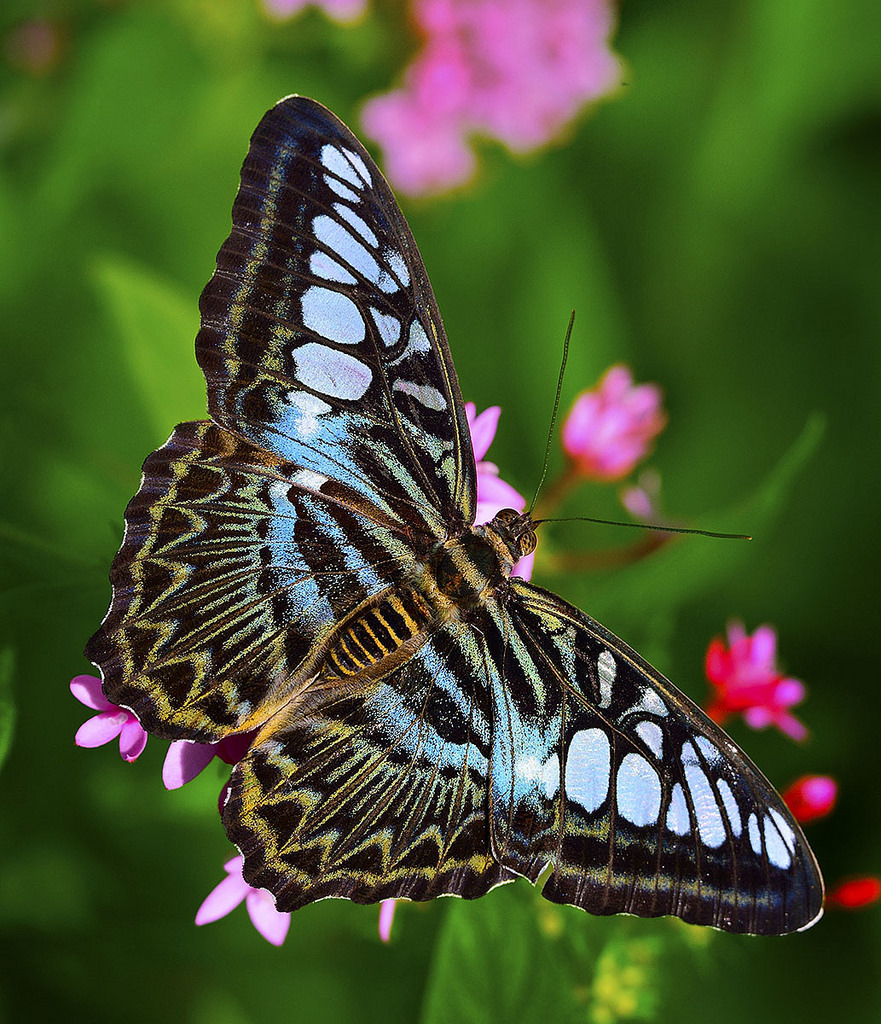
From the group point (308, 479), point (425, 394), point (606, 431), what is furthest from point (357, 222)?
point (606, 431)

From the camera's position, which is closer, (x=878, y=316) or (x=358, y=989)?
(x=358, y=989)

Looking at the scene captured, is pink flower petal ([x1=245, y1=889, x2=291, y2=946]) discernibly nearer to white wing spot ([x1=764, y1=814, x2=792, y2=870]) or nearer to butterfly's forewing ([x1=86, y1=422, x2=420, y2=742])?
butterfly's forewing ([x1=86, y1=422, x2=420, y2=742])

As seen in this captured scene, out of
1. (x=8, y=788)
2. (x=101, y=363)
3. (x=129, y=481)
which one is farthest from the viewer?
(x=101, y=363)

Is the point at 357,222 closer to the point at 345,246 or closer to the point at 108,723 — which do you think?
the point at 345,246

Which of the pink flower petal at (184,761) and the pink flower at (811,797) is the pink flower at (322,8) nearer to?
the pink flower petal at (184,761)

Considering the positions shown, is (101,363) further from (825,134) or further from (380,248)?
(825,134)

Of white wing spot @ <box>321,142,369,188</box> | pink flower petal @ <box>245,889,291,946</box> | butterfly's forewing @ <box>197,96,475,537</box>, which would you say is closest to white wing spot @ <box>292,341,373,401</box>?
butterfly's forewing @ <box>197,96,475,537</box>

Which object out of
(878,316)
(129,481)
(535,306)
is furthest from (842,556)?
(129,481)
